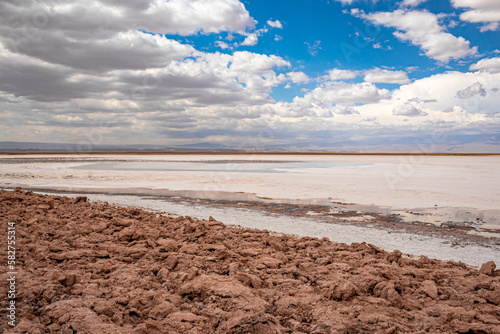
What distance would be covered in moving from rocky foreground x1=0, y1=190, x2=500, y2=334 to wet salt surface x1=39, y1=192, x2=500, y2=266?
139 centimetres

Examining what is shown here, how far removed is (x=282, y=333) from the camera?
3902mm

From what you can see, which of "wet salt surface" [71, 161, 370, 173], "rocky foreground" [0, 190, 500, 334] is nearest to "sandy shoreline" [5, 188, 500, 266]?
"rocky foreground" [0, 190, 500, 334]

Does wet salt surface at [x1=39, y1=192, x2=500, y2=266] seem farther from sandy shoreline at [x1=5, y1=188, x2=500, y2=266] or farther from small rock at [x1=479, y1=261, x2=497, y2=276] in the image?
small rock at [x1=479, y1=261, x2=497, y2=276]

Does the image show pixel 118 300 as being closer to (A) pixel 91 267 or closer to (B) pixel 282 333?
(A) pixel 91 267

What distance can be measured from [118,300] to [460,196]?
55.2ft

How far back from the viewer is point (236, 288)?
4727 millimetres

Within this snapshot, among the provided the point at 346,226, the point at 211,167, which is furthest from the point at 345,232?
the point at 211,167

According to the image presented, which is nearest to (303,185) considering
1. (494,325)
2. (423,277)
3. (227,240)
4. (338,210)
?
(338,210)

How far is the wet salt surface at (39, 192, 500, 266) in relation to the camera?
7.54m

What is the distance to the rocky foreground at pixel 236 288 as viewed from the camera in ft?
13.1

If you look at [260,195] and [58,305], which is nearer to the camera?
[58,305]

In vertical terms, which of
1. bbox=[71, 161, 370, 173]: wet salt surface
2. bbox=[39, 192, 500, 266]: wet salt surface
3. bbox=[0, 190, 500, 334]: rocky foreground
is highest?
bbox=[71, 161, 370, 173]: wet salt surface

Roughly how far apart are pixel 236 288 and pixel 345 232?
5560mm

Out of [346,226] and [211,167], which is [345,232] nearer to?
[346,226]
